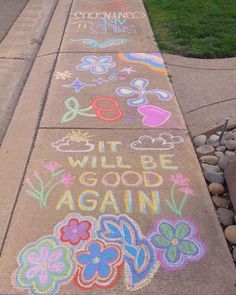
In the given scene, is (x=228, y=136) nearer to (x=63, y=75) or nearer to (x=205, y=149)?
(x=205, y=149)

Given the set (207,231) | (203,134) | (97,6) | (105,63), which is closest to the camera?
(207,231)

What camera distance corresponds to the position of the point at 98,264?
2.83 m

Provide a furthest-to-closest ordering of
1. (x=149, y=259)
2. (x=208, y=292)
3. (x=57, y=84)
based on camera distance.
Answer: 1. (x=57, y=84)
2. (x=149, y=259)
3. (x=208, y=292)

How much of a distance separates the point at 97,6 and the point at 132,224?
664cm

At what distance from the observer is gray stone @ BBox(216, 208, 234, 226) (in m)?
3.23

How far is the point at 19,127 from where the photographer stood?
4.37 metres

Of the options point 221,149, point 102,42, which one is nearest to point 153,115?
point 221,149

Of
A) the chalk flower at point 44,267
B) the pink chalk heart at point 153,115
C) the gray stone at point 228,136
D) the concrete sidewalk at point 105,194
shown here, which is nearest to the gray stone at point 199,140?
the concrete sidewalk at point 105,194

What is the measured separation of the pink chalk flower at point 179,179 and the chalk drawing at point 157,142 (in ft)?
1.44

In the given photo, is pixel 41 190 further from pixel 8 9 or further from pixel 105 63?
pixel 8 9

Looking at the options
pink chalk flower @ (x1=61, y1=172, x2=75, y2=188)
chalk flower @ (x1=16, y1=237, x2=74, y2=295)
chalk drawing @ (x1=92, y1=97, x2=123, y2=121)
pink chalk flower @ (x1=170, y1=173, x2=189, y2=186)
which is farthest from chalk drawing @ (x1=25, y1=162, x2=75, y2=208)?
chalk drawing @ (x1=92, y1=97, x2=123, y2=121)

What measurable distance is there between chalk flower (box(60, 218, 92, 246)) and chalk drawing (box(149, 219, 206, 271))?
48cm

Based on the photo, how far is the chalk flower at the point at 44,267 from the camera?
8.77ft

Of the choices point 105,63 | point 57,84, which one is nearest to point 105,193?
point 57,84
